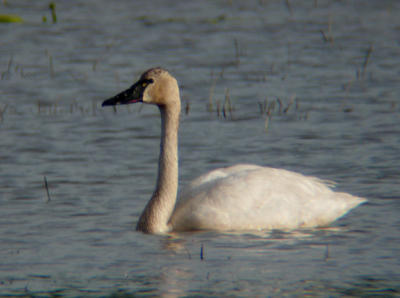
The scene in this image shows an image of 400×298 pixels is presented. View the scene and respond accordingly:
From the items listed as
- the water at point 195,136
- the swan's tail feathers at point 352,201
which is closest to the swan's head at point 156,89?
the water at point 195,136

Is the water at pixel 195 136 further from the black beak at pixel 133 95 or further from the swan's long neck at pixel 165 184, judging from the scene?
the black beak at pixel 133 95

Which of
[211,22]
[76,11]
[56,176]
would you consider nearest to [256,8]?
[211,22]

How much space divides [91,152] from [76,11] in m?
10.3

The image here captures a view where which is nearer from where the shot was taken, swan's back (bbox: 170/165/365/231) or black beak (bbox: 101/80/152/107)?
swan's back (bbox: 170/165/365/231)

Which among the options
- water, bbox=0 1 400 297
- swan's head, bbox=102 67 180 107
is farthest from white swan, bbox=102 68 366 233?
water, bbox=0 1 400 297

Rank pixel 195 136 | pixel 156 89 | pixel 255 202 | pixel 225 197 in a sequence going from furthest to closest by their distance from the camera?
pixel 195 136, pixel 156 89, pixel 255 202, pixel 225 197

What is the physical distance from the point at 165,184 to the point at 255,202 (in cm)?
87

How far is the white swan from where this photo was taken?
31.9 feet

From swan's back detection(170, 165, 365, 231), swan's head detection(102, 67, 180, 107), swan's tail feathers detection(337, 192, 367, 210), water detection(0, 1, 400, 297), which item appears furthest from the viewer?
swan's head detection(102, 67, 180, 107)

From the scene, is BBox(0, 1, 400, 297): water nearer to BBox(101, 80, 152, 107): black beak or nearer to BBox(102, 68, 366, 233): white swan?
BBox(102, 68, 366, 233): white swan

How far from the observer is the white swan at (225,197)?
31.9 ft

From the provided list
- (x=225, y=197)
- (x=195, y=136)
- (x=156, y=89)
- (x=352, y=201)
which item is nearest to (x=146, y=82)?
(x=156, y=89)

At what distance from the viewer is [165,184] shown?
33.0 ft

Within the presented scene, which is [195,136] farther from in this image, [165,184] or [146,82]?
[165,184]
